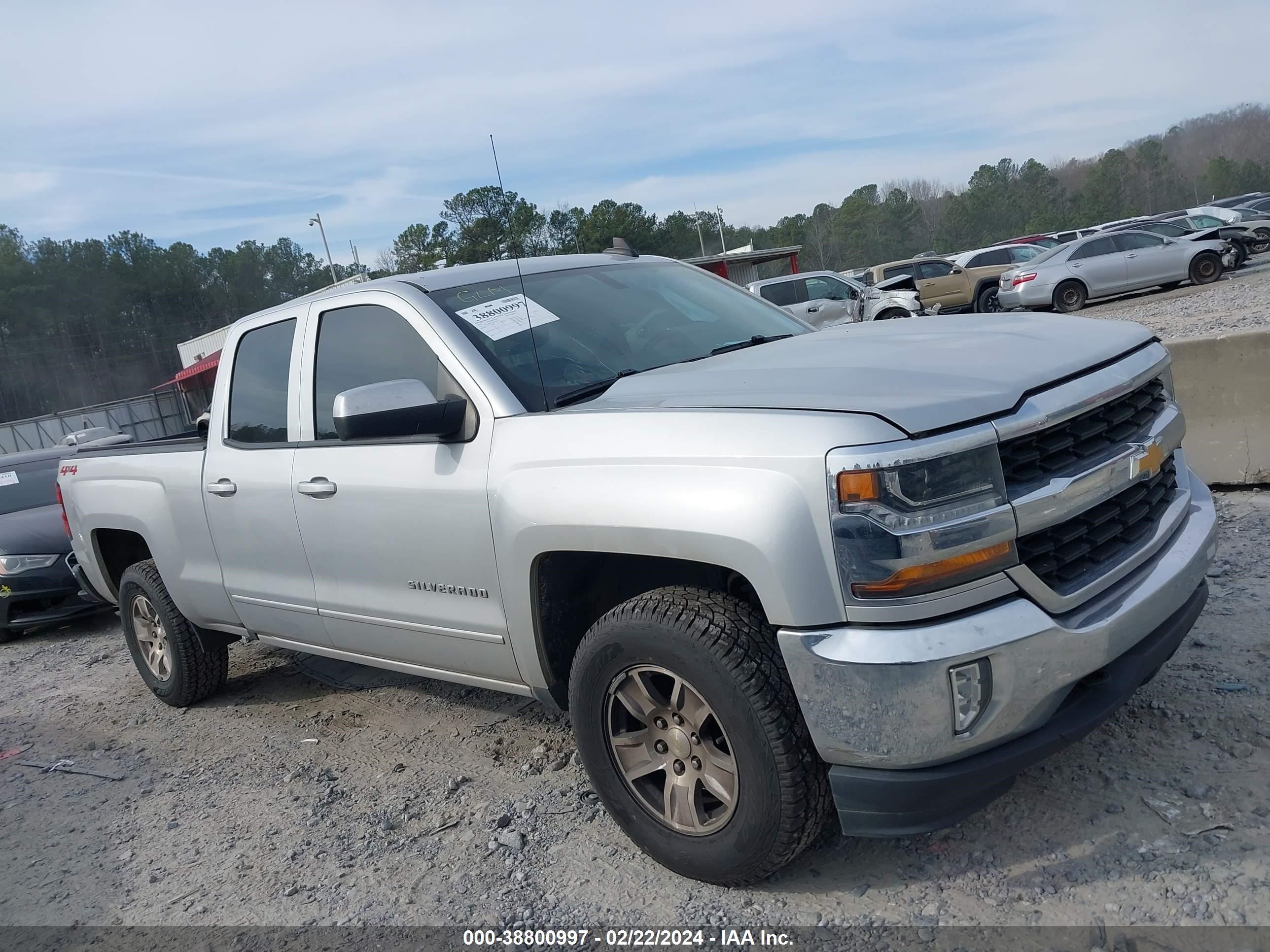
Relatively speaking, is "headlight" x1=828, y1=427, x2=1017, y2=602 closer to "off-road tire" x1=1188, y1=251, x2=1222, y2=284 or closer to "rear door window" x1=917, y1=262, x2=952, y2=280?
"off-road tire" x1=1188, y1=251, x2=1222, y2=284

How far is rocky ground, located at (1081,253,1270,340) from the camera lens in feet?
43.0

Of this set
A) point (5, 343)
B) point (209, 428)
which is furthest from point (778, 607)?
point (5, 343)

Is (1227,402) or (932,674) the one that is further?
(1227,402)

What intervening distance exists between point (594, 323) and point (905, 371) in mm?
1306

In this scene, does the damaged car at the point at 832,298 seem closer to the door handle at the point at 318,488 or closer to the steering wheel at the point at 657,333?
the steering wheel at the point at 657,333

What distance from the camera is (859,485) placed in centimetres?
231

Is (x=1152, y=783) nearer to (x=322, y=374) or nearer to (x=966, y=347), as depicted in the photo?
(x=966, y=347)

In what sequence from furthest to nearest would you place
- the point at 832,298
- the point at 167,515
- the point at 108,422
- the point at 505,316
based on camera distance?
the point at 108,422 → the point at 832,298 → the point at 167,515 → the point at 505,316

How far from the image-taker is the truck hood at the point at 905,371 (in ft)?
8.09

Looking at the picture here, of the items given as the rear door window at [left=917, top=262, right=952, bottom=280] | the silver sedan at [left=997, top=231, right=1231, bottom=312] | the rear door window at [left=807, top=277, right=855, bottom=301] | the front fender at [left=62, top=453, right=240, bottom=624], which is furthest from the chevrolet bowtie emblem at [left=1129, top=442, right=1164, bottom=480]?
the rear door window at [left=917, top=262, right=952, bottom=280]

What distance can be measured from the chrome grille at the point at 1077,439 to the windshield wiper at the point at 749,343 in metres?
1.30

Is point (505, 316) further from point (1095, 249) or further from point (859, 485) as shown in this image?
point (1095, 249)

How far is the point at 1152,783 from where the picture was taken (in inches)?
118

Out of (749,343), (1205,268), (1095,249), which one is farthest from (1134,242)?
(749,343)
